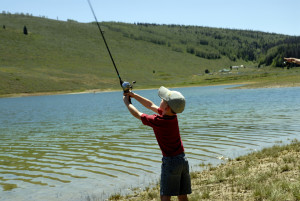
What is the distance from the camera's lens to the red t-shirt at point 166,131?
432cm

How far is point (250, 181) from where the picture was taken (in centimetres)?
631

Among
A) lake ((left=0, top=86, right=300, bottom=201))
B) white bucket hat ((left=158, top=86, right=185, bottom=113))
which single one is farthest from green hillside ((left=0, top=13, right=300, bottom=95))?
white bucket hat ((left=158, top=86, right=185, bottom=113))

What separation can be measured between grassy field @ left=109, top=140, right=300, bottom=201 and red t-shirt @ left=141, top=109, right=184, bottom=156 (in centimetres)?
178

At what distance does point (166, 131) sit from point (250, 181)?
278 centimetres

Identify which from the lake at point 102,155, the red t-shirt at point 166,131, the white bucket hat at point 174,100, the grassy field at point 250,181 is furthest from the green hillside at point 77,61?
the white bucket hat at point 174,100

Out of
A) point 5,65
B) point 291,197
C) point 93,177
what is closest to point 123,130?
point 93,177

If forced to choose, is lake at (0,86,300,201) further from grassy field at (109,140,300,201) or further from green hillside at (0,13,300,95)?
green hillside at (0,13,300,95)

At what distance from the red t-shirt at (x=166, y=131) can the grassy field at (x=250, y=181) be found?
178 cm

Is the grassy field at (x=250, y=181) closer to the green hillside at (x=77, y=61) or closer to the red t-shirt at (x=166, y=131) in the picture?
the red t-shirt at (x=166, y=131)

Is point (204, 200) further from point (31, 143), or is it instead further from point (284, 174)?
point (31, 143)

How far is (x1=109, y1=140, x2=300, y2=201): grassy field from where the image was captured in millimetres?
5527

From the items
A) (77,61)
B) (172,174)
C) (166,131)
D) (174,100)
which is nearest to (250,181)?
(172,174)

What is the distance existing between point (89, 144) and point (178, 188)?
33.5ft

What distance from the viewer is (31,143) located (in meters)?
15.4
